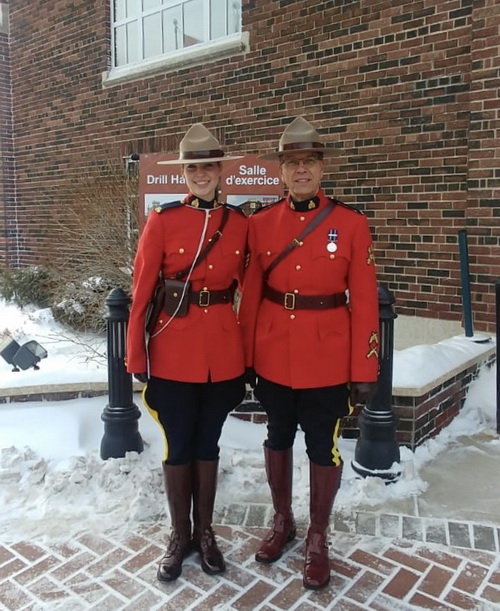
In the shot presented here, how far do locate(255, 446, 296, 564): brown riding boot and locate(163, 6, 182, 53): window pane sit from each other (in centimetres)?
656

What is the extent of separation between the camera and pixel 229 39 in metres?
7.10

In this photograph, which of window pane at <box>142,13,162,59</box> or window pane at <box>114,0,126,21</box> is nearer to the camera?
window pane at <box>142,13,162,59</box>

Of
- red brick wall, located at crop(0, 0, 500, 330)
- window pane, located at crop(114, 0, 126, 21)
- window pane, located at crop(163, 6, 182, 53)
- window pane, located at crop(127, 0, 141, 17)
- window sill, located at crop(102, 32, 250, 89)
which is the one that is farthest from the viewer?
window pane, located at crop(114, 0, 126, 21)

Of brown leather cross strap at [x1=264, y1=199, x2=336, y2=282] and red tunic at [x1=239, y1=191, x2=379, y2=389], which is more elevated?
brown leather cross strap at [x1=264, y1=199, x2=336, y2=282]

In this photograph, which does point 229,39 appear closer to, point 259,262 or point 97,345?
point 97,345

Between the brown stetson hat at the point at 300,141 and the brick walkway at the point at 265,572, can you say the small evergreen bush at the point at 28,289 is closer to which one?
the brick walkway at the point at 265,572

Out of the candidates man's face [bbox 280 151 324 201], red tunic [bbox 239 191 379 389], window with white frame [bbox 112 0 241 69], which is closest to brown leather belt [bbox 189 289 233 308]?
red tunic [bbox 239 191 379 389]

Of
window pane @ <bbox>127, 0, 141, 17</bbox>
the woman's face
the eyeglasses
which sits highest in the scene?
window pane @ <bbox>127, 0, 141, 17</bbox>

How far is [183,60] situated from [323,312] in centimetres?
589

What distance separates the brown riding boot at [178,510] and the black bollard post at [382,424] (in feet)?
4.02

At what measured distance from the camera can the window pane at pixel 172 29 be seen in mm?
7926

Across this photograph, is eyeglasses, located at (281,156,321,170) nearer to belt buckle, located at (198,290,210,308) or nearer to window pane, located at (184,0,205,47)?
belt buckle, located at (198,290,210,308)

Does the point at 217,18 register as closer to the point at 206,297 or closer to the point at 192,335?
the point at 206,297

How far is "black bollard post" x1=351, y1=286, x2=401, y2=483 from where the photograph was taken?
3.49 m
